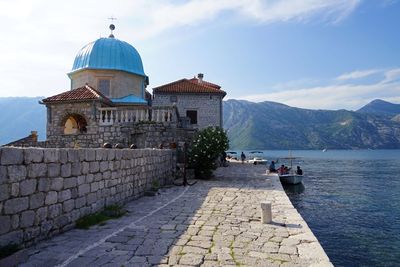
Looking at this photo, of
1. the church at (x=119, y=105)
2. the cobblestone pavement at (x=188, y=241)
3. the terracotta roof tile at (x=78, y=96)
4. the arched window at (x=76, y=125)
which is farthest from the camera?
the arched window at (x=76, y=125)

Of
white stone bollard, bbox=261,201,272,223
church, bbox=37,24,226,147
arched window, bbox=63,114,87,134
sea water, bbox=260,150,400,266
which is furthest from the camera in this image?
arched window, bbox=63,114,87,134

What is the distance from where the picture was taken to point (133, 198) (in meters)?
10.6

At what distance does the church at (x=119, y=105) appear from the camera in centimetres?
1817

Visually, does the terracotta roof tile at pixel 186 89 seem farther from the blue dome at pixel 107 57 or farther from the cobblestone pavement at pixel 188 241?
the cobblestone pavement at pixel 188 241

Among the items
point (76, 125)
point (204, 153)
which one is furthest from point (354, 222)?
point (76, 125)

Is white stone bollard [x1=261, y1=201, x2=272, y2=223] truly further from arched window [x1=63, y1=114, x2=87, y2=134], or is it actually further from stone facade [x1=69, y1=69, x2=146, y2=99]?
stone facade [x1=69, y1=69, x2=146, y2=99]

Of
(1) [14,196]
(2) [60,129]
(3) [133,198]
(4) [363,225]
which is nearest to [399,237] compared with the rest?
(4) [363,225]

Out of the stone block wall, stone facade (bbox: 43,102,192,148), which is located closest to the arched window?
stone facade (bbox: 43,102,192,148)

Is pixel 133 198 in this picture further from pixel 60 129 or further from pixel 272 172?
pixel 272 172

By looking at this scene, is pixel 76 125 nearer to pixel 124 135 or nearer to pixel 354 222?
pixel 124 135

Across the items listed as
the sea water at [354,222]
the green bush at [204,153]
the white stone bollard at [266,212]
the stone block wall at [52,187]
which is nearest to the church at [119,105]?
the green bush at [204,153]

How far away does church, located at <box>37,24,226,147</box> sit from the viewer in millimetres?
18172

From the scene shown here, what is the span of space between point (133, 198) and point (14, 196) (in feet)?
18.8

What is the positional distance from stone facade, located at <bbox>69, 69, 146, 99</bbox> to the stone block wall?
16.5 metres
